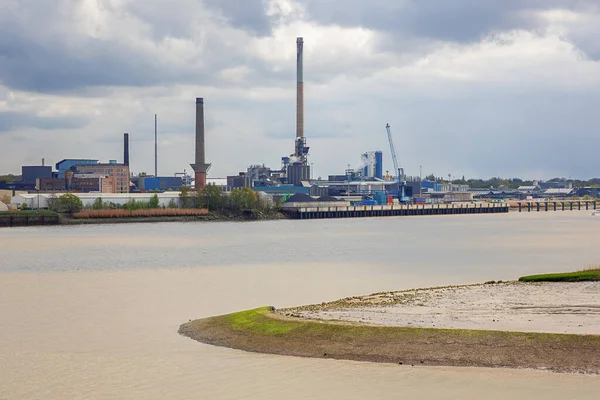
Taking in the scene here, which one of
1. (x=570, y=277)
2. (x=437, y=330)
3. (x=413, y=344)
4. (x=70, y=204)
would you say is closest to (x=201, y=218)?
(x=70, y=204)

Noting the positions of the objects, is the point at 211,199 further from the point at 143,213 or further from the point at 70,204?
the point at 70,204

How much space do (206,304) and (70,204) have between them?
101m

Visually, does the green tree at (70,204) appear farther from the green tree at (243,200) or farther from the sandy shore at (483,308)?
the sandy shore at (483,308)

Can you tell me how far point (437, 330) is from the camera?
80.8ft

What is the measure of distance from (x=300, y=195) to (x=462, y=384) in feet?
506

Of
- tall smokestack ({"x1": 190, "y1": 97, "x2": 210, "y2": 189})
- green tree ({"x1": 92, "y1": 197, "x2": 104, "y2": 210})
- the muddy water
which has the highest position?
tall smokestack ({"x1": 190, "y1": 97, "x2": 210, "y2": 189})

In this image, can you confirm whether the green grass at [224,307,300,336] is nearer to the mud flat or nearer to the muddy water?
the mud flat

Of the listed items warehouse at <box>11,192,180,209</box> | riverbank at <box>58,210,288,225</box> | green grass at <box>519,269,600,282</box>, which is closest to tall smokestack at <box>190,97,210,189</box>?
warehouse at <box>11,192,180,209</box>

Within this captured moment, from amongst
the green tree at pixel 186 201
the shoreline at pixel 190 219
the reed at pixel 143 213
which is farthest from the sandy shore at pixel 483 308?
the green tree at pixel 186 201

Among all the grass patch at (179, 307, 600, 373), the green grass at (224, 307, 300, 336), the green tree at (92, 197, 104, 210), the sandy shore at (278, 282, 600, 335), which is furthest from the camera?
the green tree at (92, 197, 104, 210)

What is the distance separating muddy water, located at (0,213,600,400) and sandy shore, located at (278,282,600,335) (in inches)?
145

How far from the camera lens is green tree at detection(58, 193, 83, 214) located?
132m

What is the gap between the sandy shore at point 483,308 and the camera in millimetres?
25812

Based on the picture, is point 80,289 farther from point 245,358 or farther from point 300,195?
point 300,195
